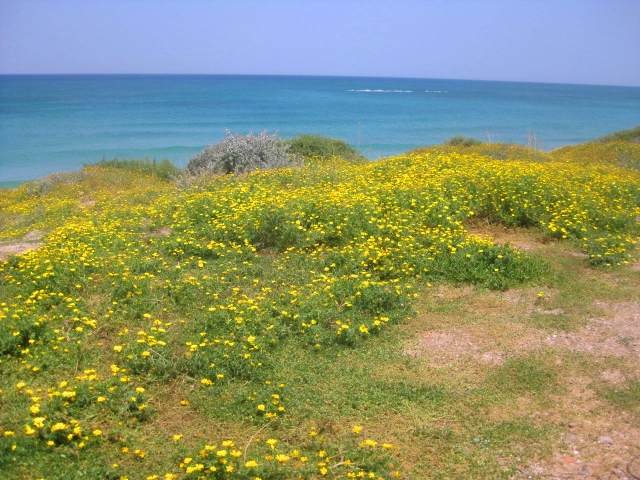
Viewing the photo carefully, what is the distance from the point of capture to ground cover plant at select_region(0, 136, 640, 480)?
4.16 meters

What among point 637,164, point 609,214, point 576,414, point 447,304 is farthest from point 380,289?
point 637,164

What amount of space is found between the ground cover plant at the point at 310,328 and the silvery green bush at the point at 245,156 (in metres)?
4.27

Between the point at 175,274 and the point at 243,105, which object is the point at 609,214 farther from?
the point at 243,105

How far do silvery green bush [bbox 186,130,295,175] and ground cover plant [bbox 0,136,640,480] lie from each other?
4269 mm

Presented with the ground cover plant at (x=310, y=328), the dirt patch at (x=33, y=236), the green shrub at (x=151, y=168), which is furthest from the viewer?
the green shrub at (x=151, y=168)

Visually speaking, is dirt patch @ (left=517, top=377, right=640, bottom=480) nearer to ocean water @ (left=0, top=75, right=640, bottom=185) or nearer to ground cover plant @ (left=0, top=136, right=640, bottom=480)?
ground cover plant @ (left=0, top=136, right=640, bottom=480)

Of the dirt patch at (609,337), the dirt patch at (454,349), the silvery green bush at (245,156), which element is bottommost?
the dirt patch at (454,349)

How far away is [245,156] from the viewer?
14.5 meters

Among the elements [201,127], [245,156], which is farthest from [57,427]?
[201,127]

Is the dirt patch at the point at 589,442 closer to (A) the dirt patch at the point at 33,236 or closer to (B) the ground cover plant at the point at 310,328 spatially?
(B) the ground cover plant at the point at 310,328

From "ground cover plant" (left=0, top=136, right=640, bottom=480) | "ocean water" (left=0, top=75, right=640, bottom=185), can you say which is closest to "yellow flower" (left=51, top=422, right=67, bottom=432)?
"ground cover plant" (left=0, top=136, right=640, bottom=480)

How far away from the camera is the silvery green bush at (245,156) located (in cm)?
1445

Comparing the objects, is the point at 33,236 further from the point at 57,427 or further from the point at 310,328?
the point at 57,427

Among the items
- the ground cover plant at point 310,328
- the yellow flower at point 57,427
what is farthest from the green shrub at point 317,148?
the yellow flower at point 57,427
